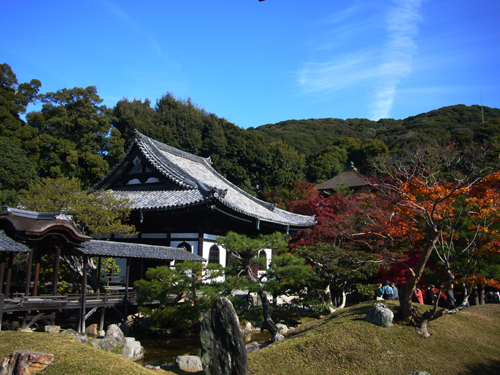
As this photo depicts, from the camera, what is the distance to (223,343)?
7.25 m

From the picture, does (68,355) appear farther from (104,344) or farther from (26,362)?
(104,344)

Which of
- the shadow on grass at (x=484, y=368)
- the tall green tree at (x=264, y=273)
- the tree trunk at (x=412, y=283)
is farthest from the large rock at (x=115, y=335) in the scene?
the shadow on grass at (x=484, y=368)

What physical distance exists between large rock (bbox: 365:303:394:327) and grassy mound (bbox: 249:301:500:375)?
0.50ft

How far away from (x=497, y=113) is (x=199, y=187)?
3509 inches

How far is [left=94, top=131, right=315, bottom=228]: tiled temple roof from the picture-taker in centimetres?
1644

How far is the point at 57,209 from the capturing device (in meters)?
14.9

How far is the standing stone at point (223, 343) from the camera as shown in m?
7.08

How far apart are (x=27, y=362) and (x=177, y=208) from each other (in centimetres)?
976

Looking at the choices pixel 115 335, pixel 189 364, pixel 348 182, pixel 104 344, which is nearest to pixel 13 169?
pixel 115 335

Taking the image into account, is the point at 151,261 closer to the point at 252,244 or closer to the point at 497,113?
the point at 252,244

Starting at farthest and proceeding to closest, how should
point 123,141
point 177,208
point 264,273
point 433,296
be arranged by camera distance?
point 123,141
point 177,208
point 433,296
point 264,273

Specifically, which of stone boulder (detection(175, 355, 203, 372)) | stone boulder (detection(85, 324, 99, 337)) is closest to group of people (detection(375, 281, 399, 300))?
stone boulder (detection(175, 355, 203, 372))

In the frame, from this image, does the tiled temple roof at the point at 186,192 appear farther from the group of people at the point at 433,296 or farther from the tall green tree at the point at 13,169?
the tall green tree at the point at 13,169

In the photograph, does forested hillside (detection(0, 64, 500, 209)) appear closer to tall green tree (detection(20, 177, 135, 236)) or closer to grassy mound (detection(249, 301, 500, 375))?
tall green tree (detection(20, 177, 135, 236))
